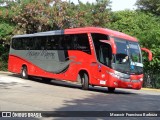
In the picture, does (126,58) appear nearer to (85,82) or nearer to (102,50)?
(102,50)

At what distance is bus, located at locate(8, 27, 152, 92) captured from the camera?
20516 millimetres

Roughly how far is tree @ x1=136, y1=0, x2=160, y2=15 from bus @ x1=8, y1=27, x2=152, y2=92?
115 feet

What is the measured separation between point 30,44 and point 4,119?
17.8 metres

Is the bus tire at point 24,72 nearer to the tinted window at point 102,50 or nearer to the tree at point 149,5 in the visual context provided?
the tinted window at point 102,50

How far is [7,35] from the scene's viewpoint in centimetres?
3828

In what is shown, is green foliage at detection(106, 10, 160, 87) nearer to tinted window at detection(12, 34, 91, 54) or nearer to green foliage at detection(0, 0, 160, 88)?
green foliage at detection(0, 0, 160, 88)

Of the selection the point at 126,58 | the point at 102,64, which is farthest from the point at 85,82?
the point at 126,58

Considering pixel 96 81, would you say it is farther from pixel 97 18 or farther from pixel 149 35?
pixel 97 18

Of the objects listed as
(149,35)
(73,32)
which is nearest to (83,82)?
(73,32)

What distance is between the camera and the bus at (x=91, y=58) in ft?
67.3

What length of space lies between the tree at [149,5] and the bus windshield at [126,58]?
37.4 m

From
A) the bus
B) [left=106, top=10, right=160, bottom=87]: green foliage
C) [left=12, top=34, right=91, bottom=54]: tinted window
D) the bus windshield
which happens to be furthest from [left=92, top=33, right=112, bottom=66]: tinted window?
[left=106, top=10, right=160, bottom=87]: green foliage

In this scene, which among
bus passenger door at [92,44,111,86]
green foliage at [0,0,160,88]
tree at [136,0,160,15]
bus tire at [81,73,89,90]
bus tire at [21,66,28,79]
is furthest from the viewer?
tree at [136,0,160,15]

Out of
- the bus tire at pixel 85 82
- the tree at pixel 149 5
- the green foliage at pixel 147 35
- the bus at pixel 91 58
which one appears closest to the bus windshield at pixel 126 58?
the bus at pixel 91 58
